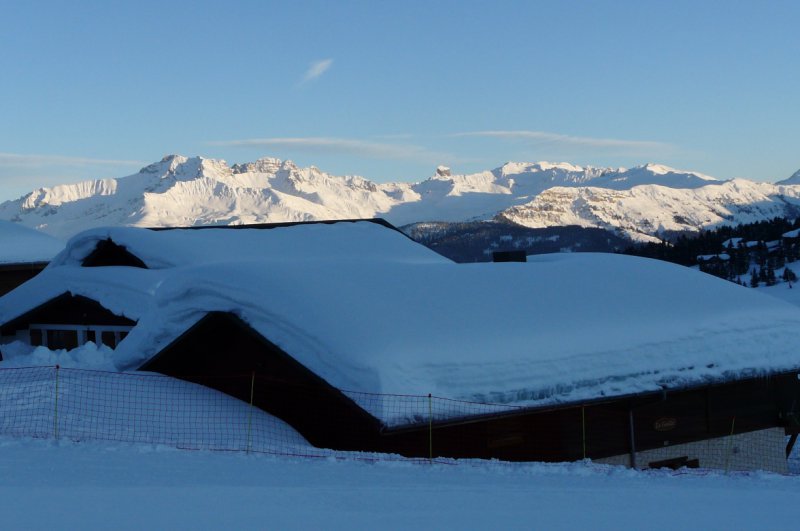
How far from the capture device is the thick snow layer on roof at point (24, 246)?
3556 cm

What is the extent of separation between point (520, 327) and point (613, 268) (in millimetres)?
6046

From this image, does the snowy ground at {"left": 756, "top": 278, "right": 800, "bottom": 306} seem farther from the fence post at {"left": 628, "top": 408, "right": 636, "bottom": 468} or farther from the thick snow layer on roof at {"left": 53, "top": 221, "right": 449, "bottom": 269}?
the fence post at {"left": 628, "top": 408, "right": 636, "bottom": 468}

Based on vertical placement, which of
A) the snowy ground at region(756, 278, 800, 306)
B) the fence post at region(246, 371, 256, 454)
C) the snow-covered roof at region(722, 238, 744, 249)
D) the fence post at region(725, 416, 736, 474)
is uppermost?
the snow-covered roof at region(722, 238, 744, 249)

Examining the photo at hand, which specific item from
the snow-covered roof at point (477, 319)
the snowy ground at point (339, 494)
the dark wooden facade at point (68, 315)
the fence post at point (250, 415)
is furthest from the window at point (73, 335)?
the snowy ground at point (339, 494)

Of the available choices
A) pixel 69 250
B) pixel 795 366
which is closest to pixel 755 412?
Answer: pixel 795 366

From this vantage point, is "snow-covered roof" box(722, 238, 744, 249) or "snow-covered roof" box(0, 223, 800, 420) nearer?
"snow-covered roof" box(0, 223, 800, 420)

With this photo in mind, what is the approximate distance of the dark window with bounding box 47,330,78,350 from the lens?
79.3 feet

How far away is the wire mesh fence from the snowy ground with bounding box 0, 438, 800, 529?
167 cm

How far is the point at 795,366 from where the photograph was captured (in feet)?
63.4

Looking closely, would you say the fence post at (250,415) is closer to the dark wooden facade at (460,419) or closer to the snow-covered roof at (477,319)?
the dark wooden facade at (460,419)

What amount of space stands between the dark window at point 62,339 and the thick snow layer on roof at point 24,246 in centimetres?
1145

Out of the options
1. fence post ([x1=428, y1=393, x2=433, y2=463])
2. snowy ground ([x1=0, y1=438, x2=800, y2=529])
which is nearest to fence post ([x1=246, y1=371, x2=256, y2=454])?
snowy ground ([x1=0, y1=438, x2=800, y2=529])

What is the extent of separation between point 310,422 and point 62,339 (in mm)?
11735

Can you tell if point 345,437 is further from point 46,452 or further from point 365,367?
point 46,452
